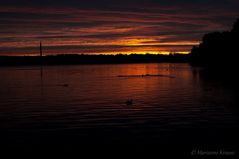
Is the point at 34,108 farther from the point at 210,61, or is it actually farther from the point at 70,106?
the point at 210,61

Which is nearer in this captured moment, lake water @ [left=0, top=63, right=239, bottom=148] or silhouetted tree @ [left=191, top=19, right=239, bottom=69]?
lake water @ [left=0, top=63, right=239, bottom=148]

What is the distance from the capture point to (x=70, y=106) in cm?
3931

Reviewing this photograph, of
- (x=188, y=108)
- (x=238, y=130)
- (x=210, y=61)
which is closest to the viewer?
(x=238, y=130)

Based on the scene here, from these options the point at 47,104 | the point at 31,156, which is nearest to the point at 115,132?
the point at 31,156

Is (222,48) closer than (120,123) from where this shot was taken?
No

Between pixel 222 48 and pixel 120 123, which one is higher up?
pixel 222 48

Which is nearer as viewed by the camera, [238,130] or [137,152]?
[137,152]

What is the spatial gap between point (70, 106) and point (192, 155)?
2302 centimetres

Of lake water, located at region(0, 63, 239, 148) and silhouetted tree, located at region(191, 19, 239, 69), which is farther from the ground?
silhouetted tree, located at region(191, 19, 239, 69)

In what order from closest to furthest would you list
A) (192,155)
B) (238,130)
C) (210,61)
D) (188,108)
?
(192,155)
(238,130)
(188,108)
(210,61)

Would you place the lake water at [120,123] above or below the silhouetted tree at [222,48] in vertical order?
below

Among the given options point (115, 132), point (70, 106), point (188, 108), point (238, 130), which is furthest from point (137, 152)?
point (70, 106)

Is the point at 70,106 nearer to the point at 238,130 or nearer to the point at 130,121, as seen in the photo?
the point at 130,121

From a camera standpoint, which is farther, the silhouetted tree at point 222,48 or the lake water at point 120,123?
the silhouetted tree at point 222,48
